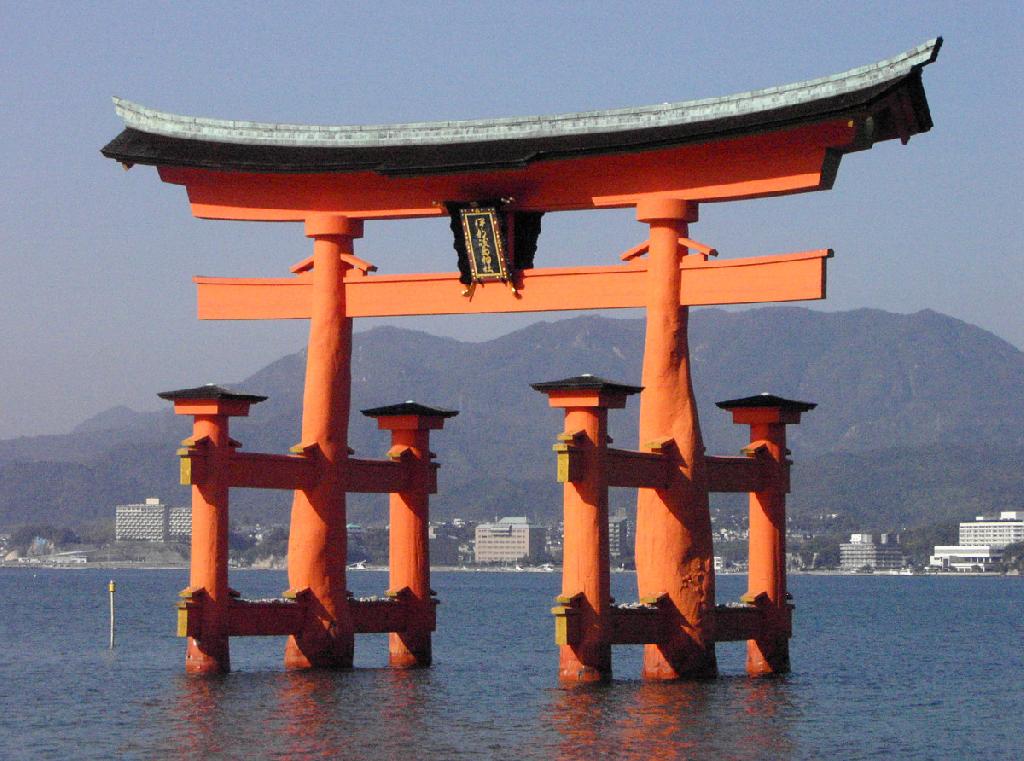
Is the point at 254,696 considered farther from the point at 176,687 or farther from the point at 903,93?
the point at 903,93

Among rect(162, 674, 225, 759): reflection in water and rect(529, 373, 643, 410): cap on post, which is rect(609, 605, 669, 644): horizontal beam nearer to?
rect(529, 373, 643, 410): cap on post

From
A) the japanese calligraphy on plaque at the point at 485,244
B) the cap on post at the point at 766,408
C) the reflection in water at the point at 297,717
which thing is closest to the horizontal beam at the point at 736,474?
the cap on post at the point at 766,408

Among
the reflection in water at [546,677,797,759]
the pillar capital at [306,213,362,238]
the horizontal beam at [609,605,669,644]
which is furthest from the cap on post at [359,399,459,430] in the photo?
→ the reflection in water at [546,677,797,759]

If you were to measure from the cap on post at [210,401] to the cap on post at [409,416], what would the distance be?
413 centimetres

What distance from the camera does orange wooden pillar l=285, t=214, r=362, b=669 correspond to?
3709cm

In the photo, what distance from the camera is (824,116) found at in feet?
107

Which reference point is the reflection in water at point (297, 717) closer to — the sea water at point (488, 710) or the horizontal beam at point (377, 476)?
the sea water at point (488, 710)

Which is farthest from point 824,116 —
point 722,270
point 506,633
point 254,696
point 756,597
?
point 506,633

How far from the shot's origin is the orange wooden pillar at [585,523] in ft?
109

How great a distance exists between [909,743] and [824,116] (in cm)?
1019

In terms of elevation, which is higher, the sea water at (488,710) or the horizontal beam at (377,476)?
the horizontal beam at (377,476)

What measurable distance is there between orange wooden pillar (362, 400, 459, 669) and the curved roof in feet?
17.3

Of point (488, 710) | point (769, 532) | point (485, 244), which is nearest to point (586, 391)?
point (485, 244)

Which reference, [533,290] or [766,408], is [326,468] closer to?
[533,290]
